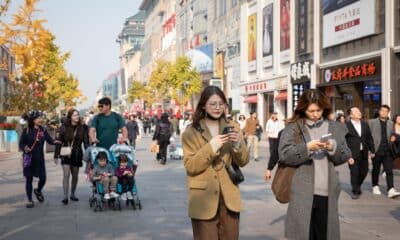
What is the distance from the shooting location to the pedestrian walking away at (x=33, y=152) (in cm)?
1104

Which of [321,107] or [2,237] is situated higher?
[321,107]

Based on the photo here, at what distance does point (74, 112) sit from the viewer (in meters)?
11.7

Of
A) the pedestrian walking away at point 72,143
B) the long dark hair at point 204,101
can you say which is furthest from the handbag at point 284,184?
the pedestrian walking away at point 72,143

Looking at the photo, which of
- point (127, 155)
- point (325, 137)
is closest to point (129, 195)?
point (127, 155)

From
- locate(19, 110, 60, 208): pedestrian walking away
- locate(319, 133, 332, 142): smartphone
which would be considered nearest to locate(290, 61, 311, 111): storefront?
locate(19, 110, 60, 208): pedestrian walking away

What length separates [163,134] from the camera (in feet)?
67.5

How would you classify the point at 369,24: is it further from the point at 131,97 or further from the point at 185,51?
the point at 131,97

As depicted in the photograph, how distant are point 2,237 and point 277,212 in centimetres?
415

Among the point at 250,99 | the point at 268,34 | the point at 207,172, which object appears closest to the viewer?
the point at 207,172

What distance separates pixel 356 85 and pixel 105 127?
22.0 metres

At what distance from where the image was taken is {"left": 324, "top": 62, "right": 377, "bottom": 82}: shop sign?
28031 mm

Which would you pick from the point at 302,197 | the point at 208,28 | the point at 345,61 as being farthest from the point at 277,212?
the point at 208,28

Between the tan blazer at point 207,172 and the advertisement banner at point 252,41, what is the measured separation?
42484mm

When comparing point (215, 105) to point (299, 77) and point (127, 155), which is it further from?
point (299, 77)
